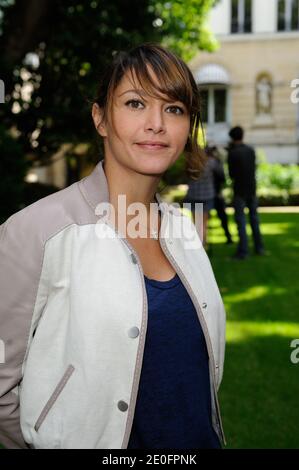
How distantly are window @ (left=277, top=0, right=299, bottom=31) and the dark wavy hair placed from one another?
31.6 metres

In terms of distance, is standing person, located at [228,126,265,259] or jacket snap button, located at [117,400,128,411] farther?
standing person, located at [228,126,265,259]

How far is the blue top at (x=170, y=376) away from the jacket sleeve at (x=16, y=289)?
1.27ft

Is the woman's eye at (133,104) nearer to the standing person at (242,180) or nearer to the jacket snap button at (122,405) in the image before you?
the jacket snap button at (122,405)

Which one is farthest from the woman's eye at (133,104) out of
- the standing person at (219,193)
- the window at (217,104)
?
the window at (217,104)

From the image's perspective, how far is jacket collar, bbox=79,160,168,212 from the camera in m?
1.92

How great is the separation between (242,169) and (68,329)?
8313mm

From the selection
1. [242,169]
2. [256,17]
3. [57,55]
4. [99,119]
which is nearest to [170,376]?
[99,119]

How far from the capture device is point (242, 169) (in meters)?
9.74

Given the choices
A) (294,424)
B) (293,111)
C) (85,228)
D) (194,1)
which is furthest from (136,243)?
(293,111)

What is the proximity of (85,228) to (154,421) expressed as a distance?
2.24 ft

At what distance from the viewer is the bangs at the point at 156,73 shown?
188 cm

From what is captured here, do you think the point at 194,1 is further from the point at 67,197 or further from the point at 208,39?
the point at 67,197

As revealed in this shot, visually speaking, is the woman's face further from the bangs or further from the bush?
the bush

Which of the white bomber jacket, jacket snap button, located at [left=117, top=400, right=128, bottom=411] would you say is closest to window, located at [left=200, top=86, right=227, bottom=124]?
the white bomber jacket
